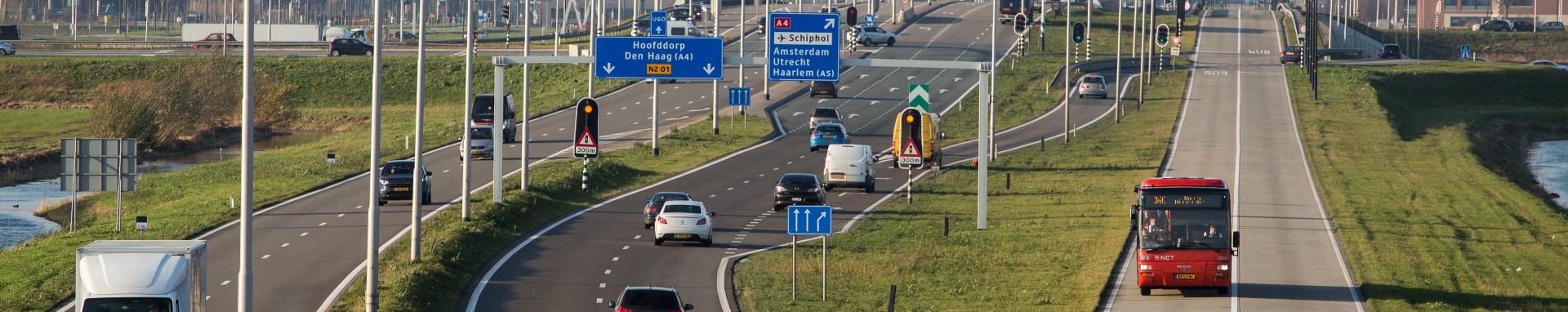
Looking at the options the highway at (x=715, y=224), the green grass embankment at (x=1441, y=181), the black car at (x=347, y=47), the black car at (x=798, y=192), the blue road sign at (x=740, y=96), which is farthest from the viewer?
the black car at (x=347, y=47)

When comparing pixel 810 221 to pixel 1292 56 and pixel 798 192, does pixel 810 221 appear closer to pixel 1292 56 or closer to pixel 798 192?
pixel 798 192

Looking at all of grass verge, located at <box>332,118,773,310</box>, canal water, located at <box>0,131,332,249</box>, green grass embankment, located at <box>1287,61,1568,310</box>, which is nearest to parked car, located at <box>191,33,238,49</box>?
canal water, located at <box>0,131,332,249</box>

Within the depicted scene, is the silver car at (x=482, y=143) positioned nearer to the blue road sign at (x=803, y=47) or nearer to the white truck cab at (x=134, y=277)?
the blue road sign at (x=803, y=47)

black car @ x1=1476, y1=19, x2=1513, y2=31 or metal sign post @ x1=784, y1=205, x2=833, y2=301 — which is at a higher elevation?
black car @ x1=1476, y1=19, x2=1513, y2=31

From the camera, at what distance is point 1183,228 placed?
30.3 meters

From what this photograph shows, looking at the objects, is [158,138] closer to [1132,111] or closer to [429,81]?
[429,81]

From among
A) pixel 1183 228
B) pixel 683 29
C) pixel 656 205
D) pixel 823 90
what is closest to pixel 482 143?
pixel 656 205

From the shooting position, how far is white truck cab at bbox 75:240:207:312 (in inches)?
883

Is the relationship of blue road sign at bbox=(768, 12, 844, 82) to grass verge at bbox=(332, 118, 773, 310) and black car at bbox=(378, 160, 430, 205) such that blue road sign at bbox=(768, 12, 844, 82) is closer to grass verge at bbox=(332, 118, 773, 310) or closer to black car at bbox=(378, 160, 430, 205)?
grass verge at bbox=(332, 118, 773, 310)

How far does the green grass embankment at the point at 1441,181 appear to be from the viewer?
33.7 metres

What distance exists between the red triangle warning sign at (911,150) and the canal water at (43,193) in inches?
1077

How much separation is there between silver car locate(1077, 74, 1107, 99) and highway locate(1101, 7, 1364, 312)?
498 cm

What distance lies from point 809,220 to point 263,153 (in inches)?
1978

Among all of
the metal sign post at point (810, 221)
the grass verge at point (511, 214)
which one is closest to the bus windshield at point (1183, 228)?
the metal sign post at point (810, 221)
